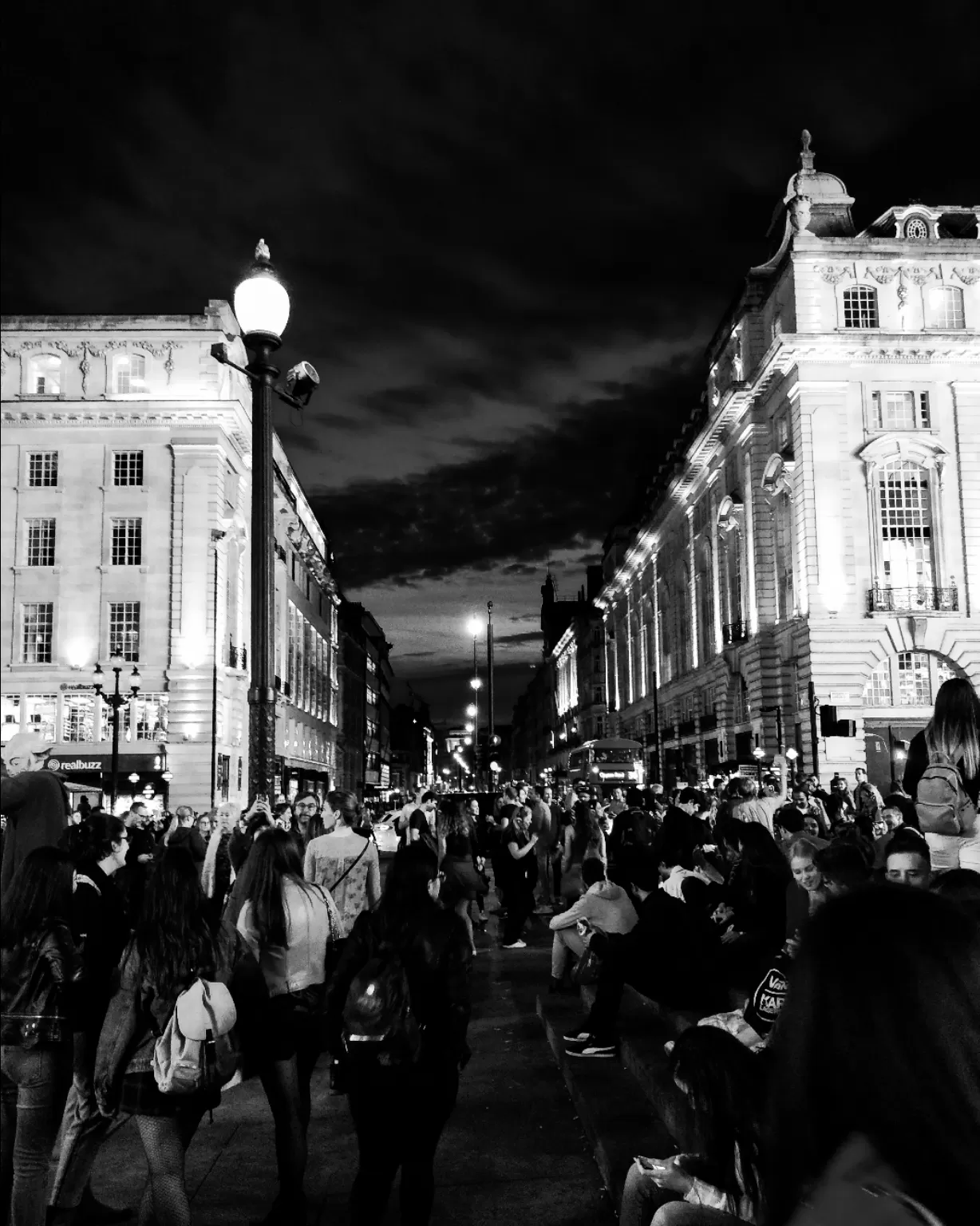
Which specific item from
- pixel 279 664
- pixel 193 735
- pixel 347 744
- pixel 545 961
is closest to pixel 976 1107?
pixel 545 961

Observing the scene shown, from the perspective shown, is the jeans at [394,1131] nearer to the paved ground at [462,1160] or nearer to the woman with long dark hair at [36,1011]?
the paved ground at [462,1160]

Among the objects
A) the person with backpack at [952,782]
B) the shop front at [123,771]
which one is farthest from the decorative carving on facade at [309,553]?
the person with backpack at [952,782]

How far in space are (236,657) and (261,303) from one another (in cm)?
4622

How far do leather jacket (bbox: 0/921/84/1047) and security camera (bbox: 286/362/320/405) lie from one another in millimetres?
5297

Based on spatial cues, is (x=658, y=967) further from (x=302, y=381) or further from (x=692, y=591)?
(x=692, y=591)

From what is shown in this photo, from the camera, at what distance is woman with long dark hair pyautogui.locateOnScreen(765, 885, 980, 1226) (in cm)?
167

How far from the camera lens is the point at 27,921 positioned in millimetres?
5078

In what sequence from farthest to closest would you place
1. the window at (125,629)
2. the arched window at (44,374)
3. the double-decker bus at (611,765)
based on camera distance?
the arched window at (44,374), the double-decker bus at (611,765), the window at (125,629)

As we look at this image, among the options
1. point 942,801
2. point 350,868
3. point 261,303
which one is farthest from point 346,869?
point 942,801

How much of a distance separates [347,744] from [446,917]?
345 ft

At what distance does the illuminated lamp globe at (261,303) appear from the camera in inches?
320

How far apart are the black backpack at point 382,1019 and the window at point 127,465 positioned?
50.8 metres

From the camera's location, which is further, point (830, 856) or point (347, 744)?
point (347, 744)

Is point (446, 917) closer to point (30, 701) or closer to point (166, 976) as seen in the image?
point (166, 976)
